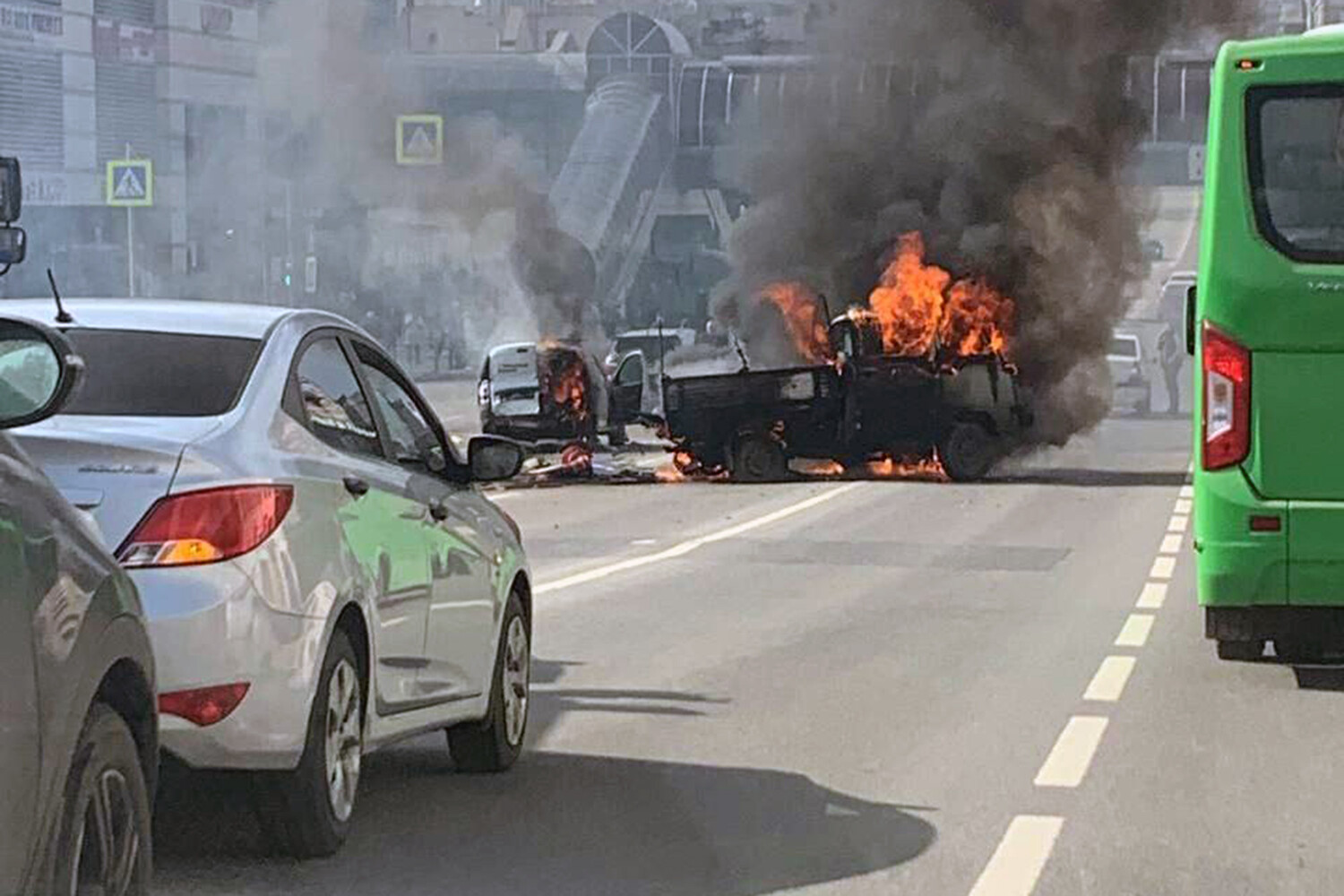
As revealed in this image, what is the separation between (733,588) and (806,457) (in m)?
14.1

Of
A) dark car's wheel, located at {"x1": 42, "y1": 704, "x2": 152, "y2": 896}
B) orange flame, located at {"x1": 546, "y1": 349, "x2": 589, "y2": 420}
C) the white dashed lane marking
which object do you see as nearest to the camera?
dark car's wheel, located at {"x1": 42, "y1": 704, "x2": 152, "y2": 896}

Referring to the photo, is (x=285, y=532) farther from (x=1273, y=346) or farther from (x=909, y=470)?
(x=909, y=470)

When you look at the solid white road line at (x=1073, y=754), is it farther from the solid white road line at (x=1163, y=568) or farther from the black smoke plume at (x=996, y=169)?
the black smoke plume at (x=996, y=169)

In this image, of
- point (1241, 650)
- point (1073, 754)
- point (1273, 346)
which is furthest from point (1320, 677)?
point (1073, 754)

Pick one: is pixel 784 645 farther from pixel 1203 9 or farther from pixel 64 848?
pixel 1203 9

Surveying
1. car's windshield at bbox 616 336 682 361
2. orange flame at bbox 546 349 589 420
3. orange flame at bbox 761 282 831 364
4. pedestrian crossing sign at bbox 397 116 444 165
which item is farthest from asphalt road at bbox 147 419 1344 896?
pedestrian crossing sign at bbox 397 116 444 165

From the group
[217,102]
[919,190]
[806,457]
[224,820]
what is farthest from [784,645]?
[217,102]

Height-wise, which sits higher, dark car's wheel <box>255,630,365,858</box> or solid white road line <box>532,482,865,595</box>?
dark car's wheel <box>255,630,365,858</box>

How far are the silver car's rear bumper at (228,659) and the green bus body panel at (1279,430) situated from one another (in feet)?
16.8

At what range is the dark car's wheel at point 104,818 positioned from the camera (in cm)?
454

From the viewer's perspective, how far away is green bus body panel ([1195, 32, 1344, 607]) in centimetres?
1052

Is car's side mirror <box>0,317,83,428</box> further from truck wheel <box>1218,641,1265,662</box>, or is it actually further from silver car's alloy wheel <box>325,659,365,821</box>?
truck wheel <box>1218,641,1265,662</box>

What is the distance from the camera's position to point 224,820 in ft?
24.9

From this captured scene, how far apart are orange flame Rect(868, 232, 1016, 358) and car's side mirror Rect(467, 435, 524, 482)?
25.5 m
